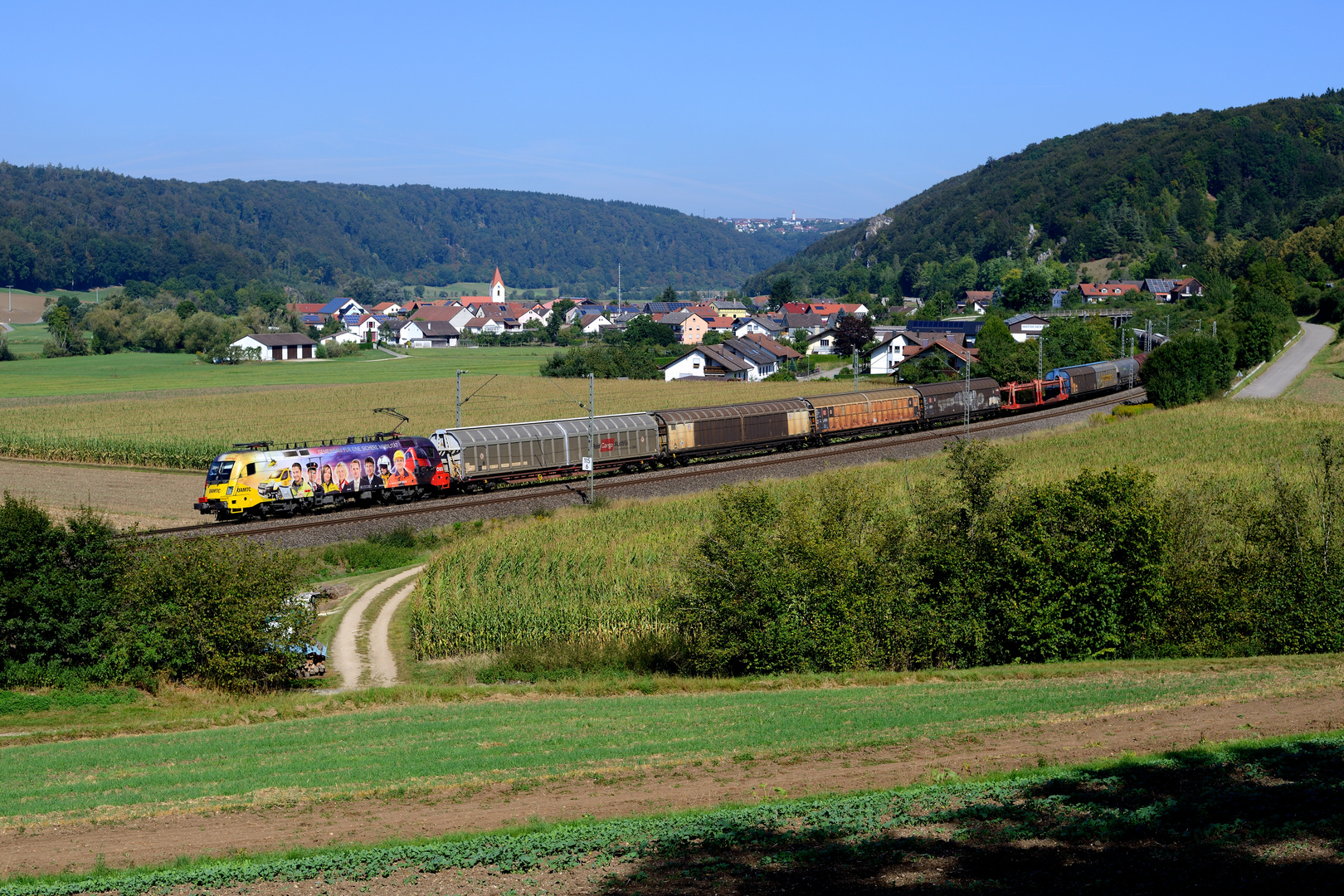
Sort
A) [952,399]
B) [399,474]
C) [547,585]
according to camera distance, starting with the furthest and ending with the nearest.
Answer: [952,399] < [399,474] < [547,585]

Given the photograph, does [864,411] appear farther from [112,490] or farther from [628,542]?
[112,490]

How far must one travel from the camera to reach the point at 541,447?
5569 cm

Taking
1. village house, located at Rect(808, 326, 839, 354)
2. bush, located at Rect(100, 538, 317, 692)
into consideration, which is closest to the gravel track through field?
bush, located at Rect(100, 538, 317, 692)

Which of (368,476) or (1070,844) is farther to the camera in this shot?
(368,476)

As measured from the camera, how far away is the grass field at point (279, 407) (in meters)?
70.0

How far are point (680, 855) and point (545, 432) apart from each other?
44.0 m

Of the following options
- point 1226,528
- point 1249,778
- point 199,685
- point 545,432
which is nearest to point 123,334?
point 545,432

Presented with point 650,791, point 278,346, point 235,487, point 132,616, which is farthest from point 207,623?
point 278,346

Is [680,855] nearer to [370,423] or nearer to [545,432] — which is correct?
[545,432]

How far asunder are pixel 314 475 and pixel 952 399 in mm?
49362

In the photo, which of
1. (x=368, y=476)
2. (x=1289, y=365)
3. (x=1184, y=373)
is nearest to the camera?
(x=368, y=476)

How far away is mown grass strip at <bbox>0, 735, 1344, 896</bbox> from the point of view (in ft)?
43.2

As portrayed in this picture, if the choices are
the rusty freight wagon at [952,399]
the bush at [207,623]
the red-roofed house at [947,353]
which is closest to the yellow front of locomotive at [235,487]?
the bush at [207,623]

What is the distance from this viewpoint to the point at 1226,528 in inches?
Answer: 1361
